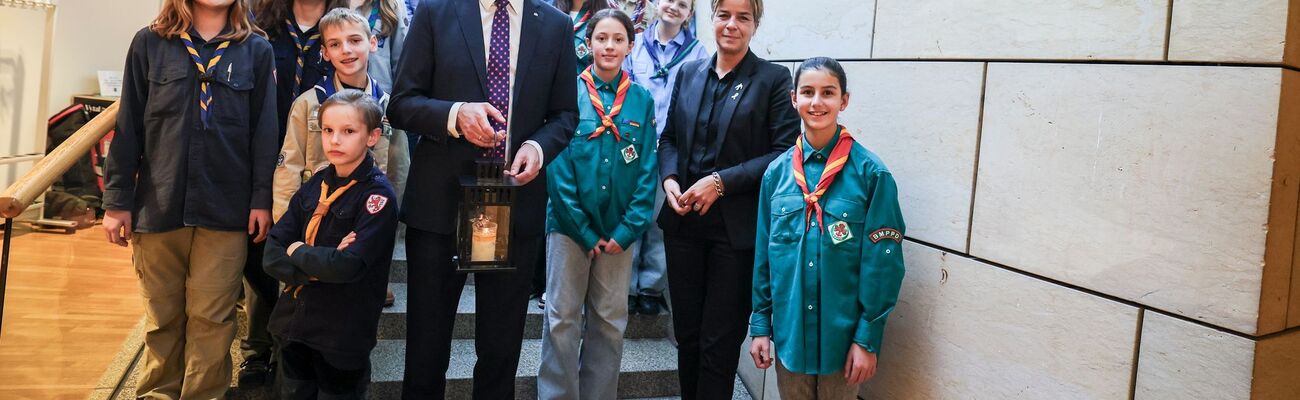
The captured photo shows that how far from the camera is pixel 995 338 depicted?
2.32 m

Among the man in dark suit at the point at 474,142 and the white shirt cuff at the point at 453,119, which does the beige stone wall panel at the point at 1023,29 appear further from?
the white shirt cuff at the point at 453,119

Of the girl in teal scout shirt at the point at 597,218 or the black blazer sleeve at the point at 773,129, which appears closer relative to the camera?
the black blazer sleeve at the point at 773,129

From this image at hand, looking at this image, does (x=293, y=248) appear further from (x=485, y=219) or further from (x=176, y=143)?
(x=485, y=219)

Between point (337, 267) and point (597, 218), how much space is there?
90 centimetres

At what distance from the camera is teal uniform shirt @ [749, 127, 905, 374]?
94.3 inches

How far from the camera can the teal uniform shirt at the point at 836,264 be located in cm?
240

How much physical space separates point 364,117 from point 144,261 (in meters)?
0.92

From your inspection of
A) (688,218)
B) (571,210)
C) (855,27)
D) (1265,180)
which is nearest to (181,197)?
(571,210)

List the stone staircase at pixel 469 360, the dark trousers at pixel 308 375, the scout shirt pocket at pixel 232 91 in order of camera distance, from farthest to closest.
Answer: the stone staircase at pixel 469 360 → the scout shirt pocket at pixel 232 91 → the dark trousers at pixel 308 375

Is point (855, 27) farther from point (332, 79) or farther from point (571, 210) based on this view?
point (332, 79)

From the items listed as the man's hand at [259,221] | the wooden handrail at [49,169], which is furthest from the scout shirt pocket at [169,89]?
the man's hand at [259,221]

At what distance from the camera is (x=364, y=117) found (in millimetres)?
2652

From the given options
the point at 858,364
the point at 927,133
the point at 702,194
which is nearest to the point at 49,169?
the point at 702,194

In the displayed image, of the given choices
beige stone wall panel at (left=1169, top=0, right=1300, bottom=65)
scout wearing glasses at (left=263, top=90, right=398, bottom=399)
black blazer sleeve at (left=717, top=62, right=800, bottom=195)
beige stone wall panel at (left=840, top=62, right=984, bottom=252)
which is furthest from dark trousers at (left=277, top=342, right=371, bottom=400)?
beige stone wall panel at (left=1169, top=0, right=1300, bottom=65)
